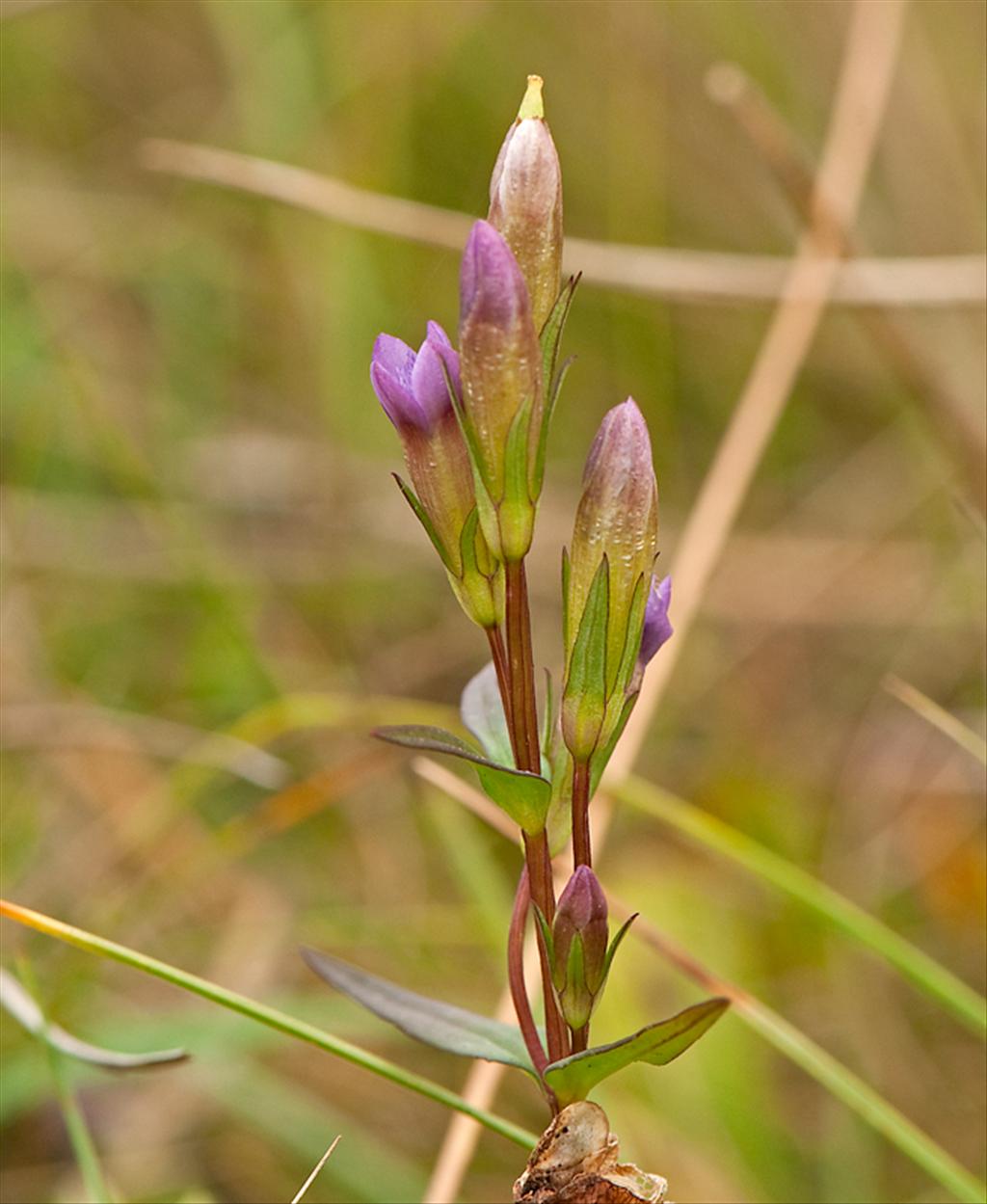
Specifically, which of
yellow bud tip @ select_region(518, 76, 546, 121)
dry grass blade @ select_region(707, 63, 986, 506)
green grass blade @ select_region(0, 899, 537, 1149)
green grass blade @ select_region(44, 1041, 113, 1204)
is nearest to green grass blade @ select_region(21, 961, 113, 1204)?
green grass blade @ select_region(44, 1041, 113, 1204)

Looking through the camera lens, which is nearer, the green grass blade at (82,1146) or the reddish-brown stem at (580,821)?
the reddish-brown stem at (580,821)

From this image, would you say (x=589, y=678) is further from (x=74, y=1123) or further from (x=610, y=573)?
(x=74, y=1123)

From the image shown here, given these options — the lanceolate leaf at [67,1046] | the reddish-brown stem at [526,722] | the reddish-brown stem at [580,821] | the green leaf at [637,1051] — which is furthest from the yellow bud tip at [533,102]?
the lanceolate leaf at [67,1046]

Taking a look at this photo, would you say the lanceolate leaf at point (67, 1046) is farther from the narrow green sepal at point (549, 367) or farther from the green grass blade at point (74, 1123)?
the narrow green sepal at point (549, 367)

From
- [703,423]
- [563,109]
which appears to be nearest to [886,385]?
[703,423]

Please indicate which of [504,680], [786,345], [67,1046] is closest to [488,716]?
[504,680]

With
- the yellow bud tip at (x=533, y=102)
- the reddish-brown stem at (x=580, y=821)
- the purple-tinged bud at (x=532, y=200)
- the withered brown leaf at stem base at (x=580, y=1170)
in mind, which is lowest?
the withered brown leaf at stem base at (x=580, y=1170)
